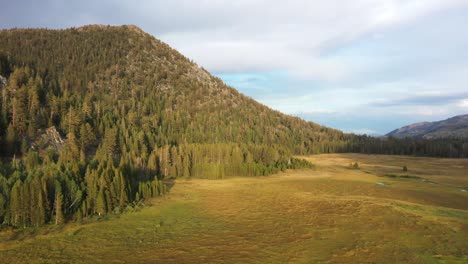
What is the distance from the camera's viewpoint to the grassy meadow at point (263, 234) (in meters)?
38.8

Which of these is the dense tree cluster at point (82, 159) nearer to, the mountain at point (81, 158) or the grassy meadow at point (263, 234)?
the mountain at point (81, 158)

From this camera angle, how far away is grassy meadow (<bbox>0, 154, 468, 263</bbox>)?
127ft

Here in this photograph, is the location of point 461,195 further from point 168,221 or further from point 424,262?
point 168,221

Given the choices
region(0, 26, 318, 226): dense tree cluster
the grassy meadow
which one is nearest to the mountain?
region(0, 26, 318, 226): dense tree cluster

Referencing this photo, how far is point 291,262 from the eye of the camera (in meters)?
36.3

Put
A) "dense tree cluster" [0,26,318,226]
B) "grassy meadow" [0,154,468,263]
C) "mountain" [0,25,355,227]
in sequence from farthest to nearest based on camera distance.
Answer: "mountain" [0,25,355,227], "dense tree cluster" [0,26,318,226], "grassy meadow" [0,154,468,263]

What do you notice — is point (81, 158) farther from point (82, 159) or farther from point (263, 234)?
point (263, 234)

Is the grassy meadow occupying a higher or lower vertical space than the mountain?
lower

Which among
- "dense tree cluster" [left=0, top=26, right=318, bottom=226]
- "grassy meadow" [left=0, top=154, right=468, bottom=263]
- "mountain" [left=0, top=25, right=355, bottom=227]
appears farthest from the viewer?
"mountain" [left=0, top=25, right=355, bottom=227]

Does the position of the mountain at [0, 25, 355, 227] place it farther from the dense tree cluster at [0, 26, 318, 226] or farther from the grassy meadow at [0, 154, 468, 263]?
the grassy meadow at [0, 154, 468, 263]

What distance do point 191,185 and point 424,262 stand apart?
75.5 meters

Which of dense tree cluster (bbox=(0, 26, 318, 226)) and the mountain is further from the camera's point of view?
the mountain

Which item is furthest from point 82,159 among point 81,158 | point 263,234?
point 263,234

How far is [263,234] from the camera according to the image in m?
48.1
